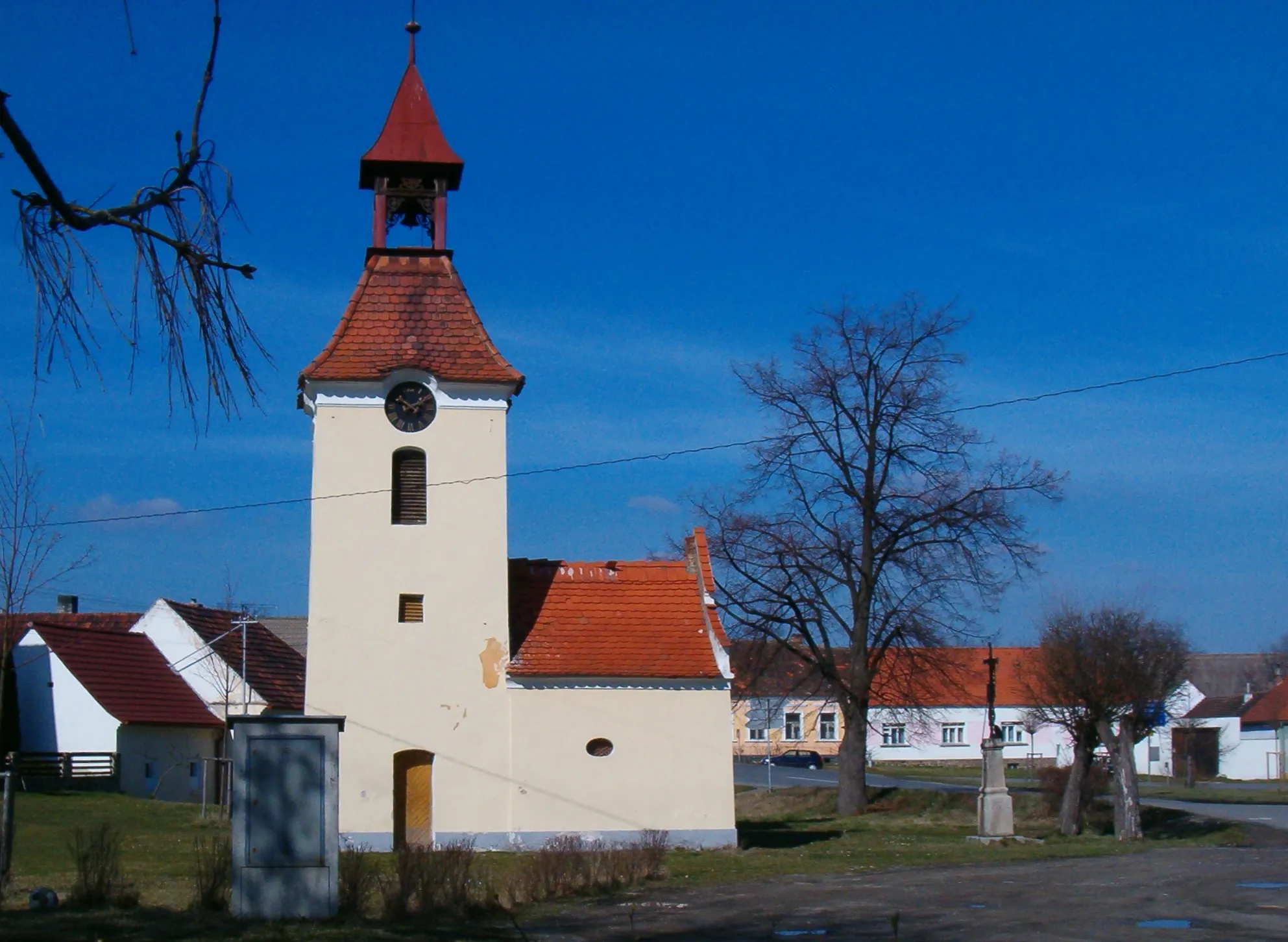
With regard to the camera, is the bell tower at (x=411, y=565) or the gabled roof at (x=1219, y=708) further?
the gabled roof at (x=1219, y=708)

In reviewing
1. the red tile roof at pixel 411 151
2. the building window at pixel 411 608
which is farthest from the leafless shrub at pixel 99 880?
the red tile roof at pixel 411 151

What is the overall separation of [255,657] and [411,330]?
69.4 feet

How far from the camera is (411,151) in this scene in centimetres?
2839

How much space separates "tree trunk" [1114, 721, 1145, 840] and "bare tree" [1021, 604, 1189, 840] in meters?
0.01

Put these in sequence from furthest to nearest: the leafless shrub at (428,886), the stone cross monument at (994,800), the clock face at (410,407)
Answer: the stone cross monument at (994,800), the clock face at (410,407), the leafless shrub at (428,886)

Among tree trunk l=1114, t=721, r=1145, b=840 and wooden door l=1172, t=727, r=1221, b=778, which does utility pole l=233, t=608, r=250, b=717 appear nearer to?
tree trunk l=1114, t=721, r=1145, b=840

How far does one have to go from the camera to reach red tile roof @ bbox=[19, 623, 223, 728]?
129 ft

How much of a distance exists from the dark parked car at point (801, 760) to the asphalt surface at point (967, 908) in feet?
185

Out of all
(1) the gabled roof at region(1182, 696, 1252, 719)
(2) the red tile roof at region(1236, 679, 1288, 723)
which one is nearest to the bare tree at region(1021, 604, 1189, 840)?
(2) the red tile roof at region(1236, 679, 1288, 723)

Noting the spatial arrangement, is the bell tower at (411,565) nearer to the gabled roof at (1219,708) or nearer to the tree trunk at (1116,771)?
the tree trunk at (1116,771)

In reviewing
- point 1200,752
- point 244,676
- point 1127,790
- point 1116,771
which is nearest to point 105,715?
point 244,676

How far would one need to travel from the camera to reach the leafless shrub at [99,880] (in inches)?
552

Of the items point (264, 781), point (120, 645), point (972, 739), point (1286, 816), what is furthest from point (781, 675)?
point (972, 739)

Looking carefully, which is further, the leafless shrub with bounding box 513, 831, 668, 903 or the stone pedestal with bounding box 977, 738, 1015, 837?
the stone pedestal with bounding box 977, 738, 1015, 837
